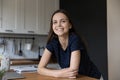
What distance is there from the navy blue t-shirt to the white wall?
149cm

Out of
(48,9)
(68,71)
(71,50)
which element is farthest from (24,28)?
(68,71)

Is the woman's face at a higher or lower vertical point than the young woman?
higher

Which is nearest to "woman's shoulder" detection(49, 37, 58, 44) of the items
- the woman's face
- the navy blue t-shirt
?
the navy blue t-shirt

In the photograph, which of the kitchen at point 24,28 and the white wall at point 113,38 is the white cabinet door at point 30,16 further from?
the white wall at point 113,38

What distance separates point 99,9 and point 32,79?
2067mm

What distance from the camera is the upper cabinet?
3431mm

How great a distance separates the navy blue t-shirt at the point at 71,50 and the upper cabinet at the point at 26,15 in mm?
2045

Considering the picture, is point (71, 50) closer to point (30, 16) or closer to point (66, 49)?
point (66, 49)

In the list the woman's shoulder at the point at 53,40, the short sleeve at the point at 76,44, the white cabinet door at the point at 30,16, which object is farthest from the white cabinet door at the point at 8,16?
the short sleeve at the point at 76,44

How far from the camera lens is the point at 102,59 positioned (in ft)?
9.64

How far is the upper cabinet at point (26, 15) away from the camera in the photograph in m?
3.43

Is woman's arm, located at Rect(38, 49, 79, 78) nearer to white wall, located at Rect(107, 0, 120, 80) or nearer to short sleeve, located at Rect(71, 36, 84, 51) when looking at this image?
short sleeve, located at Rect(71, 36, 84, 51)

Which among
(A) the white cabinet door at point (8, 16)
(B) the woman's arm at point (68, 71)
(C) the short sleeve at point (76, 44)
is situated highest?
(A) the white cabinet door at point (8, 16)

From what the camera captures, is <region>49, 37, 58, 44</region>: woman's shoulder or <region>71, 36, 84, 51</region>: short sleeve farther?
<region>49, 37, 58, 44</region>: woman's shoulder
